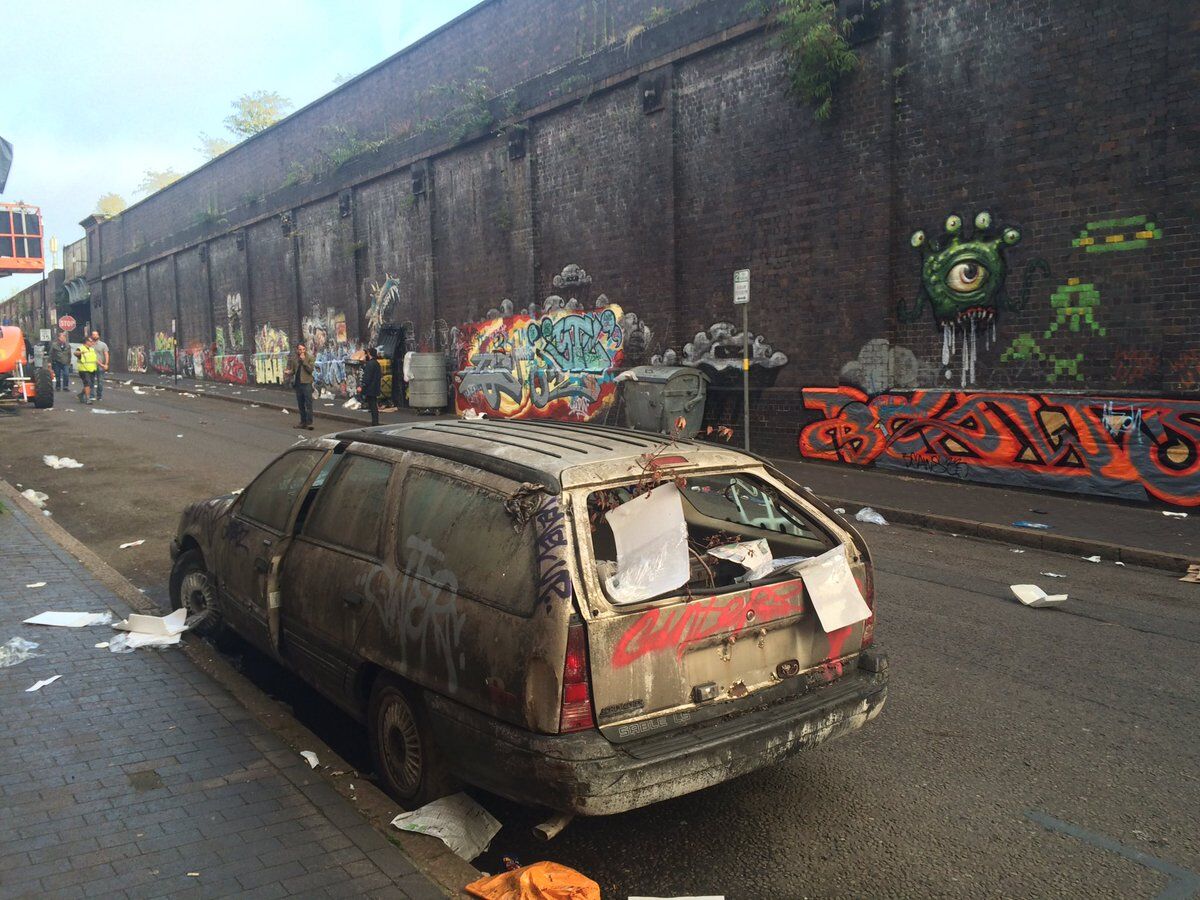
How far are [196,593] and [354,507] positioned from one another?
2.32 meters

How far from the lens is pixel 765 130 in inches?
585

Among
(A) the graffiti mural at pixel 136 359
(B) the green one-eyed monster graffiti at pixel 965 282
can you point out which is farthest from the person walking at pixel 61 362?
(B) the green one-eyed monster graffiti at pixel 965 282

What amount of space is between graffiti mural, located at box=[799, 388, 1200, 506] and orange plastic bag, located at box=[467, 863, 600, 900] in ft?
32.7

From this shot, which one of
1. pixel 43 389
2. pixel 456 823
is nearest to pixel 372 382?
pixel 43 389

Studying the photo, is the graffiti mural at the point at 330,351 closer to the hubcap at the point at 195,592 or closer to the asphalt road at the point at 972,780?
the asphalt road at the point at 972,780

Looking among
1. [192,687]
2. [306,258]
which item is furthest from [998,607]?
[306,258]

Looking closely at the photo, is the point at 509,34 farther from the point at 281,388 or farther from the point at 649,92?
the point at 281,388

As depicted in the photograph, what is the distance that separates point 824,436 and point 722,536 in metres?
10.2

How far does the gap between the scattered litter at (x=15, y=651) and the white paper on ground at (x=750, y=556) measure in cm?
423

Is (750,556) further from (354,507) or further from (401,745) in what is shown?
(354,507)

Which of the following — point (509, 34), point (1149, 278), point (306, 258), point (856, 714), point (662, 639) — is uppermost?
point (509, 34)

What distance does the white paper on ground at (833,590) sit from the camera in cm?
388

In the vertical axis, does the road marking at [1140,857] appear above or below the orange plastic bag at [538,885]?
below

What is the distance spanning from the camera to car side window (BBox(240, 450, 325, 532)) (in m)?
5.02
